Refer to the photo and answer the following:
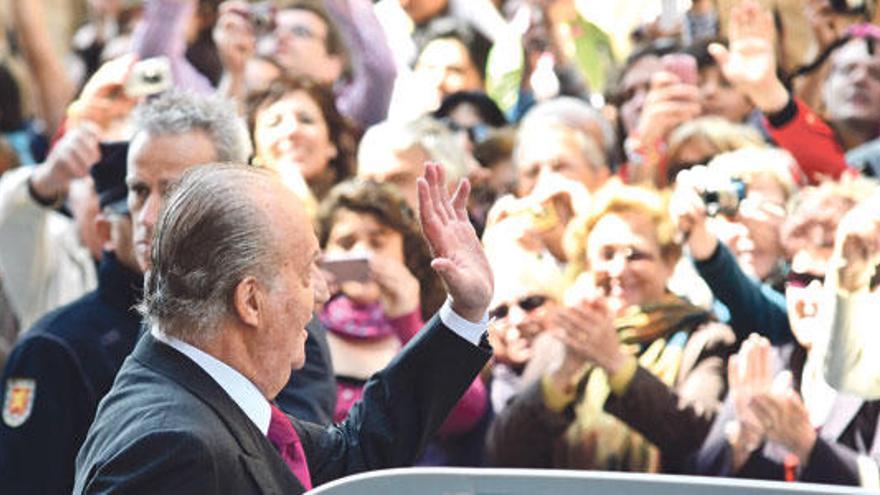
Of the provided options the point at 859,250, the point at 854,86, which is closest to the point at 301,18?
the point at 854,86

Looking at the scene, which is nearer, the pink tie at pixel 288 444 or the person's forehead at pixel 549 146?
the pink tie at pixel 288 444

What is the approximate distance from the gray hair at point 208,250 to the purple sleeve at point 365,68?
10.1ft

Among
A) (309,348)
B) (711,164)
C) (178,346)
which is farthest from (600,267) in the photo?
(178,346)

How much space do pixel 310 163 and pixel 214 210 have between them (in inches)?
117

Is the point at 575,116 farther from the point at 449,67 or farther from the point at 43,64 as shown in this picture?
the point at 43,64

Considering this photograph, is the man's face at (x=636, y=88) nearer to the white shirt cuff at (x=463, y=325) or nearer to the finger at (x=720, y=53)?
the finger at (x=720, y=53)

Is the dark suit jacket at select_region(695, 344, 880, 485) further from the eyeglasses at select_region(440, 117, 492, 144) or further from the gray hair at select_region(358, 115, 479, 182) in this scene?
the eyeglasses at select_region(440, 117, 492, 144)

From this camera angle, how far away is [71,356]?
3.69m

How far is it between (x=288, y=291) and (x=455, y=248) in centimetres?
32

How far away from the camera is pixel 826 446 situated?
162 inches

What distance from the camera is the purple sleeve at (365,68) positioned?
218 inches

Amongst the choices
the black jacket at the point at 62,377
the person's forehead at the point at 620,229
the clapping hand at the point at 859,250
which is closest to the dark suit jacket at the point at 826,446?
the clapping hand at the point at 859,250

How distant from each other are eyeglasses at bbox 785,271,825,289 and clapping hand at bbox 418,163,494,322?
1.78 m

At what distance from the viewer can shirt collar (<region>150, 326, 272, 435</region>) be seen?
240cm
